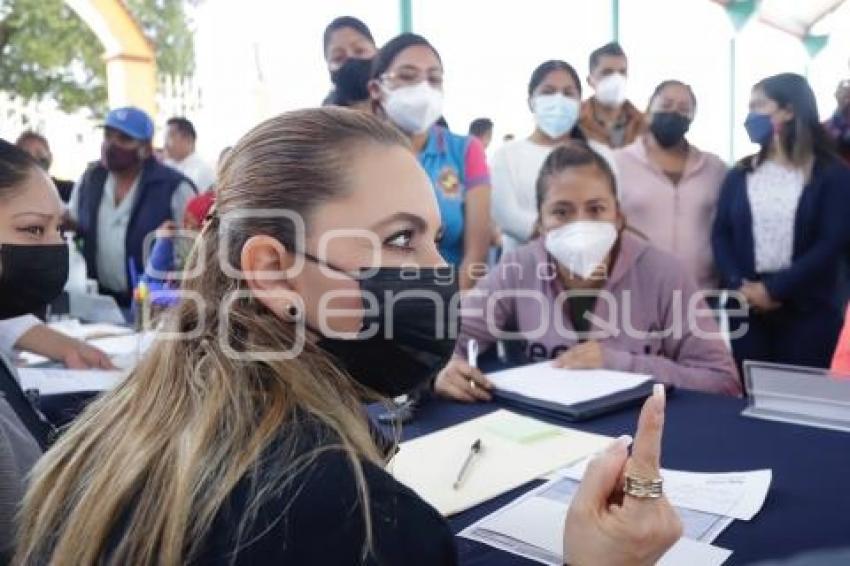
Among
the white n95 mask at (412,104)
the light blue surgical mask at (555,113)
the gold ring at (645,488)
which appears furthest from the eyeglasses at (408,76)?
the gold ring at (645,488)

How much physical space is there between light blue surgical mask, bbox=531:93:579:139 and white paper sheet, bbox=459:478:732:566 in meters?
1.89

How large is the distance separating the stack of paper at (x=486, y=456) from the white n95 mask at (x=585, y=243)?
630 millimetres

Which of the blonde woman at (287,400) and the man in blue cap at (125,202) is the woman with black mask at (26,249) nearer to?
the blonde woman at (287,400)

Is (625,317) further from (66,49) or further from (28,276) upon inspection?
(66,49)

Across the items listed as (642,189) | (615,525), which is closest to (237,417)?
(615,525)

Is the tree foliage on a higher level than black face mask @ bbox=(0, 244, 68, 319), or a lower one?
higher

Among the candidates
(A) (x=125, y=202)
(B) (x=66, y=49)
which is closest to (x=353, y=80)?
(A) (x=125, y=202)

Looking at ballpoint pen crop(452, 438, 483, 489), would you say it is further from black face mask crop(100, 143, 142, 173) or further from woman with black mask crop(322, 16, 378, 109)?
black face mask crop(100, 143, 142, 173)

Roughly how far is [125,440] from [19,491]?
0.33 metres

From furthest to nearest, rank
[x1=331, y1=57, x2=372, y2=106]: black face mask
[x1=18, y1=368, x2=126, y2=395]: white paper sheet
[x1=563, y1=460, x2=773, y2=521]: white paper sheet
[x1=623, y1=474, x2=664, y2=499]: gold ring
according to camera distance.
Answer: [x1=331, y1=57, x2=372, y2=106]: black face mask → [x1=18, y1=368, x2=126, y2=395]: white paper sheet → [x1=563, y1=460, x2=773, y2=521]: white paper sheet → [x1=623, y1=474, x2=664, y2=499]: gold ring

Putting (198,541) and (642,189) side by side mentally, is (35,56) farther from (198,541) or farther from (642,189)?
(198,541)

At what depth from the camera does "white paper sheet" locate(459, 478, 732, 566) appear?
0.86 m

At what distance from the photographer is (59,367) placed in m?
1.90

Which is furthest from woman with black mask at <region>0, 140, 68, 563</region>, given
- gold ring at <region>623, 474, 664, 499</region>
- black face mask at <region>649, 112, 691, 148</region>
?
black face mask at <region>649, 112, 691, 148</region>
